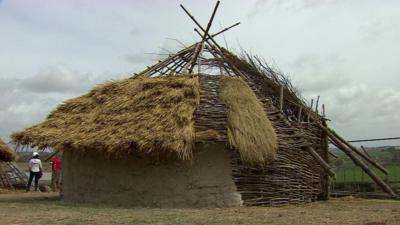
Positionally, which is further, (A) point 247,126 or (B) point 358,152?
(B) point 358,152

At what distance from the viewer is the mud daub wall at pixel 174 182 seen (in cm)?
1482

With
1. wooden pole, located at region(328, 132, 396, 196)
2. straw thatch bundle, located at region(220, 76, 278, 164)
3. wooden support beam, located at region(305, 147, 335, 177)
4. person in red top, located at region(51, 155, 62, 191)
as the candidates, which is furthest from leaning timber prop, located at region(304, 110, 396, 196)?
person in red top, located at region(51, 155, 62, 191)

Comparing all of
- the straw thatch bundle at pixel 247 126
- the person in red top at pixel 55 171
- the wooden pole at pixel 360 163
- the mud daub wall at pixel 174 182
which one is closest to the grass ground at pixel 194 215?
the mud daub wall at pixel 174 182

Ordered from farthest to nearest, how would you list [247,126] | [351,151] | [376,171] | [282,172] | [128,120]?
[376,171] < [351,151] < [282,172] < [128,120] < [247,126]

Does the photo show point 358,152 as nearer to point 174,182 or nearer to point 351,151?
point 351,151

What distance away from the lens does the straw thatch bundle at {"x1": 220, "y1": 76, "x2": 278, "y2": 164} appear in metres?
14.8

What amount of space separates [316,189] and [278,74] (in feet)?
11.8

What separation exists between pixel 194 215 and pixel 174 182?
2.25 m

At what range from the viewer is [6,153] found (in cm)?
2561

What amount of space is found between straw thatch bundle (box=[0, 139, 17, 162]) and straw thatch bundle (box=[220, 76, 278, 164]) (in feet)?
43.1

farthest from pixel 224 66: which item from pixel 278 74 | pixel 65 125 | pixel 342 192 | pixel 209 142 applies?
pixel 342 192

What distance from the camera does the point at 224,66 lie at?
57.9 ft

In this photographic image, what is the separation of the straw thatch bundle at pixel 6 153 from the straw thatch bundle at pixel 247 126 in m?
13.1

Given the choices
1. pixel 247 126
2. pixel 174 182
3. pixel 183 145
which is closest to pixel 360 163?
pixel 247 126
